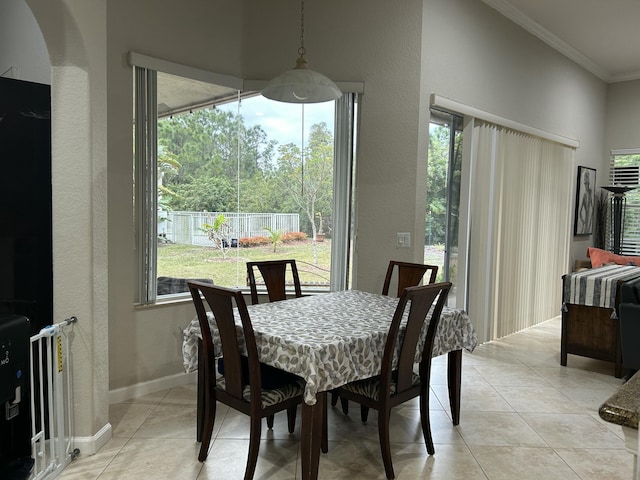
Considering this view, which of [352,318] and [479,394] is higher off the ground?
[352,318]

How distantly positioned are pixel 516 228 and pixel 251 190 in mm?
2953

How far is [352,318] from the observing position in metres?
2.71

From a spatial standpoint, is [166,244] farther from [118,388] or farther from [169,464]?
[169,464]

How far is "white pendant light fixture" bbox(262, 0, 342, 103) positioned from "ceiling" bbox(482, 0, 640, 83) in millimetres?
2605

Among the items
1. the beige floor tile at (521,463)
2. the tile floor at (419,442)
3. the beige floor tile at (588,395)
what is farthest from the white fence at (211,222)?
the beige floor tile at (588,395)

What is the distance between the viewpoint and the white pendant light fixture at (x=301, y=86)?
266 cm

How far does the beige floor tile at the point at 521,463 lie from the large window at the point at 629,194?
5.05 m

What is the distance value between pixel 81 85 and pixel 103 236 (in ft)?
2.62

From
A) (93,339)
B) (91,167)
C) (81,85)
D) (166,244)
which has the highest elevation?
(81,85)

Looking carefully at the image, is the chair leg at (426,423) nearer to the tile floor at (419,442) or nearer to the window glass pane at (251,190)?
the tile floor at (419,442)

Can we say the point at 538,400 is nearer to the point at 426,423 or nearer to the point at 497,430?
the point at 497,430

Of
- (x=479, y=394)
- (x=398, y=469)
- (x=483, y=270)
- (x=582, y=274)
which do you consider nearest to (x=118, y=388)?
(x=398, y=469)

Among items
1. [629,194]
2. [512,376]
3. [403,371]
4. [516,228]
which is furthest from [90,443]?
[629,194]

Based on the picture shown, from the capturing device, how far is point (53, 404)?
2416mm
